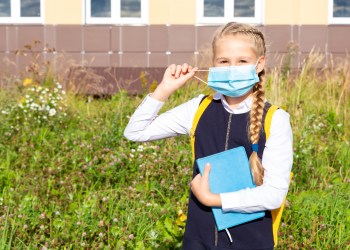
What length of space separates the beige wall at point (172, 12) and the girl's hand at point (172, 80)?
303 inches

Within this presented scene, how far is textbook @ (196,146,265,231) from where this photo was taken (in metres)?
2.32

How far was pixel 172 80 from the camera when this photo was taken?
2.54 meters

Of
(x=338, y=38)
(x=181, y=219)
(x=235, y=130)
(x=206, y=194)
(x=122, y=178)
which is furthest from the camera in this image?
(x=338, y=38)

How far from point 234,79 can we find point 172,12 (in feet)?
26.0

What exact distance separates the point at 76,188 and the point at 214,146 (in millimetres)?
2502

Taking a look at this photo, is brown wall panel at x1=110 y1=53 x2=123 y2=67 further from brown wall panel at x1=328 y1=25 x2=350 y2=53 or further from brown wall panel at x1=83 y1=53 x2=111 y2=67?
brown wall panel at x1=328 y1=25 x2=350 y2=53

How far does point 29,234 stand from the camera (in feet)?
12.8

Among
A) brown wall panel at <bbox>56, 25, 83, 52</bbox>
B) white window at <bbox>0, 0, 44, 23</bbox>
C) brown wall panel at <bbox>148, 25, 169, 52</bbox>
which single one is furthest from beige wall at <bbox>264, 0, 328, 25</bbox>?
white window at <bbox>0, 0, 44, 23</bbox>

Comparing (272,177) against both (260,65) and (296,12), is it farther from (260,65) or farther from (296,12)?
(296,12)

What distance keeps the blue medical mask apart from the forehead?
0.05m

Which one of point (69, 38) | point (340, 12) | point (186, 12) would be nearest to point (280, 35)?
point (340, 12)

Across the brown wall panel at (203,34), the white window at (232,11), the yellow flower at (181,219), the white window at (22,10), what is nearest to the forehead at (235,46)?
the yellow flower at (181,219)

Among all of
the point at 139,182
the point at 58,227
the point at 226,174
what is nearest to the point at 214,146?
the point at 226,174

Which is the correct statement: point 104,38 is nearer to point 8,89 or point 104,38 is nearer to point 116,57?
point 116,57
